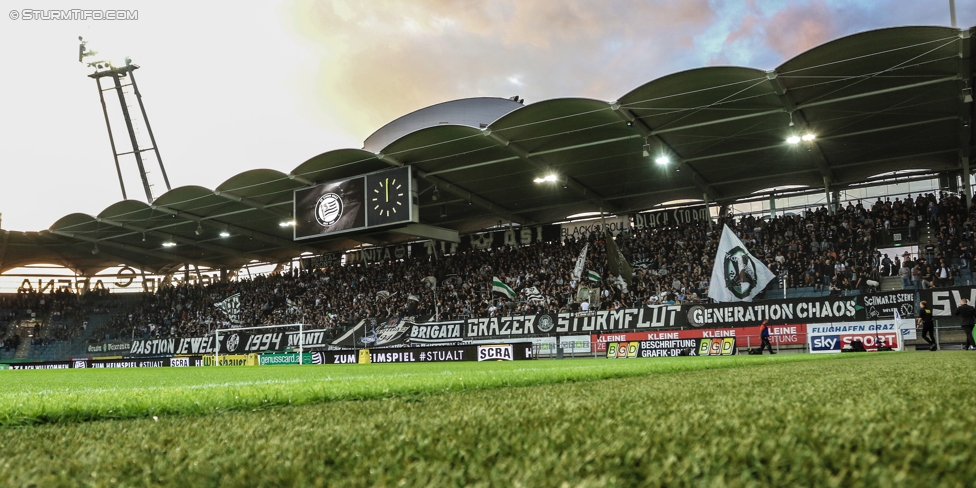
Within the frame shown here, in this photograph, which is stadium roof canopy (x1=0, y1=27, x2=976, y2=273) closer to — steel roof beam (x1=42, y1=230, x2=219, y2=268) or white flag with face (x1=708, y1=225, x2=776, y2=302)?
steel roof beam (x1=42, y1=230, x2=219, y2=268)

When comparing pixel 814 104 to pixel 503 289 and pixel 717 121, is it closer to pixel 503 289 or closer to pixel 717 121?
pixel 717 121

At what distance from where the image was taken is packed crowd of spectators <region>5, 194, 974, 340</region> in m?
22.5

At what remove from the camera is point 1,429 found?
320 centimetres

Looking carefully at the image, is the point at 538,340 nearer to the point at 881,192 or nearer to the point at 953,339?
the point at 953,339

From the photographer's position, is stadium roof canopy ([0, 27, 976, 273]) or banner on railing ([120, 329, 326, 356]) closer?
stadium roof canopy ([0, 27, 976, 273])

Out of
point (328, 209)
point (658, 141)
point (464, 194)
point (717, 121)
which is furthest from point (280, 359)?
point (717, 121)

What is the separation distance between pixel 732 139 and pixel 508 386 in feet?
67.4

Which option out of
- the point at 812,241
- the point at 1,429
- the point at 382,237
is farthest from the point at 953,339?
the point at 382,237

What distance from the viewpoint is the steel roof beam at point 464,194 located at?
25578mm

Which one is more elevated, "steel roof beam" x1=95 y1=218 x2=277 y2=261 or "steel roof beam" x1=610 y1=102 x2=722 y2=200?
"steel roof beam" x1=610 y1=102 x2=722 y2=200

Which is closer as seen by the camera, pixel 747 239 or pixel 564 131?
pixel 564 131

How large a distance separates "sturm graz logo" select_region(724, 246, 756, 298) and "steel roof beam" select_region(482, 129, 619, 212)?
25.1 feet

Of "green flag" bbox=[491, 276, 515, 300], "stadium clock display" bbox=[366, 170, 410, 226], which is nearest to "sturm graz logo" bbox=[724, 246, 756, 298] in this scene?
"green flag" bbox=[491, 276, 515, 300]

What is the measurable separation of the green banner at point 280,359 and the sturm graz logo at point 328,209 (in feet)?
17.9
